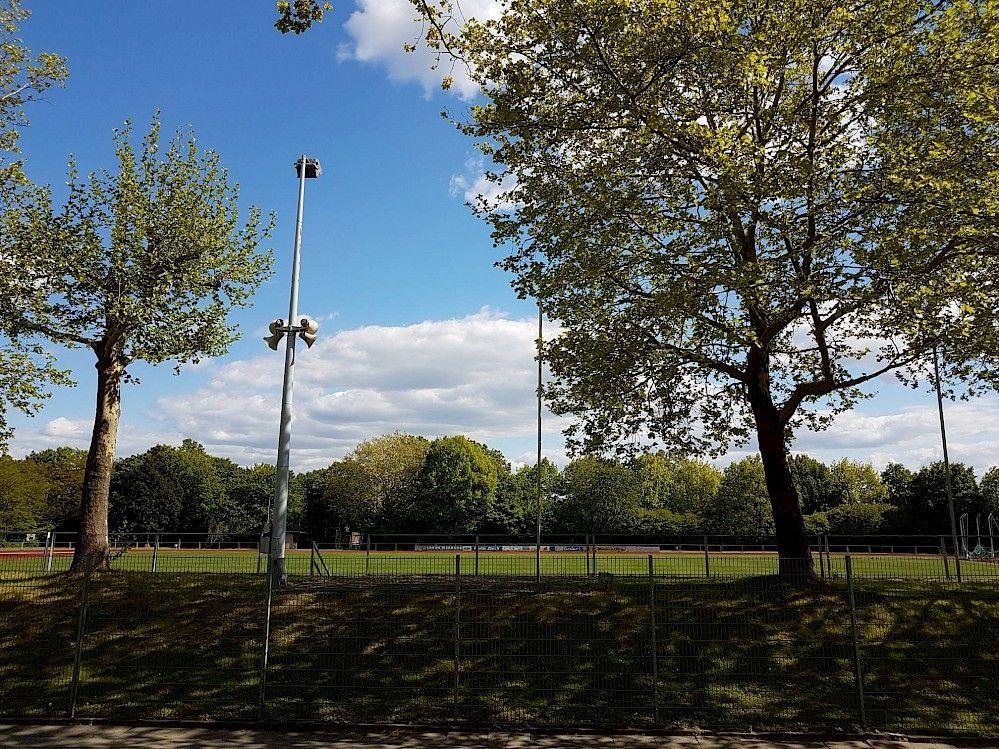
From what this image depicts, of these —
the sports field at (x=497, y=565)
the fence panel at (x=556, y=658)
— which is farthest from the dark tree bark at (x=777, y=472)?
the sports field at (x=497, y=565)

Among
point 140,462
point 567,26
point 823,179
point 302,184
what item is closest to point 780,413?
point 823,179

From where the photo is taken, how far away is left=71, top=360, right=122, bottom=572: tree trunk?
1831cm

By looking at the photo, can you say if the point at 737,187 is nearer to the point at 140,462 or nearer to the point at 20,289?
the point at 20,289

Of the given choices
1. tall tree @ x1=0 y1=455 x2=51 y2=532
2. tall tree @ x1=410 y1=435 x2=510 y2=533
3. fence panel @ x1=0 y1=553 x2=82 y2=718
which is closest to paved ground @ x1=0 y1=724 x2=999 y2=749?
fence panel @ x1=0 y1=553 x2=82 y2=718

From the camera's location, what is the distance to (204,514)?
8469 cm

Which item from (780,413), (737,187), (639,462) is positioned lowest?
(639,462)

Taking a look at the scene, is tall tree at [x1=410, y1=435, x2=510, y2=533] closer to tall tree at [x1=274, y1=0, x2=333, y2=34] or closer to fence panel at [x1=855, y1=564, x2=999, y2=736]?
fence panel at [x1=855, y1=564, x2=999, y2=736]

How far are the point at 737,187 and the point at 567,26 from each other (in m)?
4.59

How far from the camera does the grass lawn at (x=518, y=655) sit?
1096cm

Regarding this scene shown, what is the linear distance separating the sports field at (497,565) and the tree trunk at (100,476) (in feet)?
11.3

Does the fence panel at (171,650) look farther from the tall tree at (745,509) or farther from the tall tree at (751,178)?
the tall tree at (745,509)

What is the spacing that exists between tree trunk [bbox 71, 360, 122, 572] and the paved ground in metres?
8.69

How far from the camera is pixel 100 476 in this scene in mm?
18812

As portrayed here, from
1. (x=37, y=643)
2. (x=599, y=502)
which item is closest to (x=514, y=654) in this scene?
(x=37, y=643)
